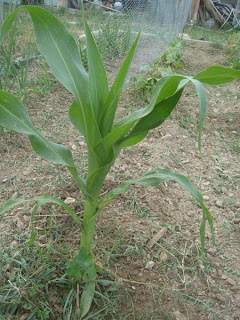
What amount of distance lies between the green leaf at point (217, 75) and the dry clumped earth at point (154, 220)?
75 cm

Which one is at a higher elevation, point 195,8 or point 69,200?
point 69,200

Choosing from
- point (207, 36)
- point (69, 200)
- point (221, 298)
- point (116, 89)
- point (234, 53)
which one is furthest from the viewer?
point (207, 36)

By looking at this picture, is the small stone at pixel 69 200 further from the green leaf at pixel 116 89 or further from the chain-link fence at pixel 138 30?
the chain-link fence at pixel 138 30

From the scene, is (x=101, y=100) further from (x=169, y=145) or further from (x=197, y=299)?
(x=169, y=145)

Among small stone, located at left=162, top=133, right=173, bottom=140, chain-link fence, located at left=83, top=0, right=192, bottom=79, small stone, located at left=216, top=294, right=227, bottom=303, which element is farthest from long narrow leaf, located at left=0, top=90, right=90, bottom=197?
chain-link fence, located at left=83, top=0, right=192, bottom=79

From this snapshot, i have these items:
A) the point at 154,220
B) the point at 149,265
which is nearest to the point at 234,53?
A: the point at 154,220

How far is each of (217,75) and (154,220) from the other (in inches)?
32.5

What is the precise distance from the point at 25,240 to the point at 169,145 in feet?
4.00

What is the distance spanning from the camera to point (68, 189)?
5.22 ft

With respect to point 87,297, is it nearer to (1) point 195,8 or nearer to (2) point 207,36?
(2) point 207,36

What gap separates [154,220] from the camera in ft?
5.03

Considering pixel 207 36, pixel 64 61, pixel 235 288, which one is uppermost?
pixel 64 61

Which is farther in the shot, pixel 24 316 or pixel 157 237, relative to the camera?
pixel 157 237

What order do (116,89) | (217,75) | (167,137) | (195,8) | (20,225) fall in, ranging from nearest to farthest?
(217,75) → (116,89) → (20,225) → (167,137) → (195,8)
